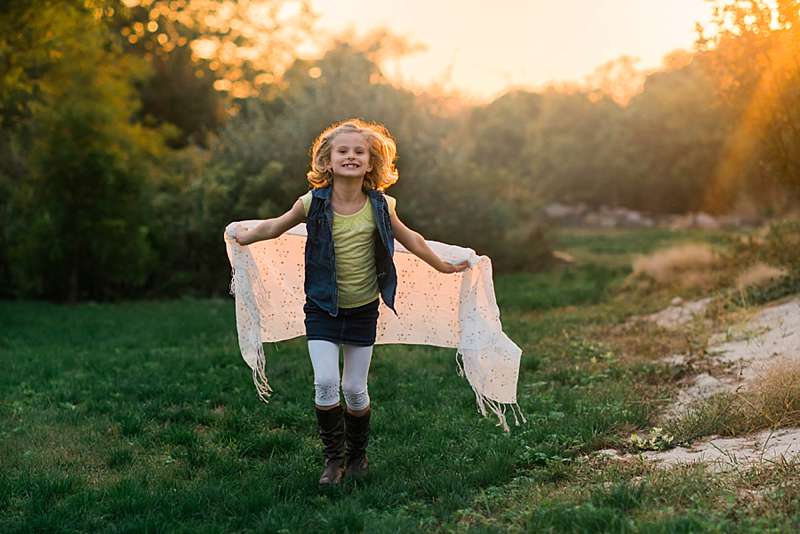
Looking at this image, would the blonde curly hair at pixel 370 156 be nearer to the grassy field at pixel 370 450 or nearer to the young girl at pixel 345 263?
the young girl at pixel 345 263

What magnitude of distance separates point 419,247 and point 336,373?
37.4 inches

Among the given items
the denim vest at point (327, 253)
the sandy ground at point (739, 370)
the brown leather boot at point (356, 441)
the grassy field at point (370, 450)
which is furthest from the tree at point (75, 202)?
the brown leather boot at point (356, 441)

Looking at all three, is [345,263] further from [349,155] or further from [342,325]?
[349,155]

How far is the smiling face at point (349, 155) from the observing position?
5.26 meters

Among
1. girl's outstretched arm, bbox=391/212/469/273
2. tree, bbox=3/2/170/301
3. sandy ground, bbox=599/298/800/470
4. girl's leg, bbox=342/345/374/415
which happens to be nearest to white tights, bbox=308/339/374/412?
girl's leg, bbox=342/345/374/415

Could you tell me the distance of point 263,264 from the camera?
620 centimetres

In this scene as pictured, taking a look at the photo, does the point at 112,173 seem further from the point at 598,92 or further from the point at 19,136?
the point at 598,92

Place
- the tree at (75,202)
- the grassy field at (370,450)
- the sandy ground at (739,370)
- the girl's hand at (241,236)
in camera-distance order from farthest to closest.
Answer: the tree at (75,202)
the girl's hand at (241,236)
the sandy ground at (739,370)
the grassy field at (370,450)

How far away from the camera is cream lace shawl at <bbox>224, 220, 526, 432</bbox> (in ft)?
19.3

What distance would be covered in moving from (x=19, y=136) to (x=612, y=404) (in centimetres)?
1362

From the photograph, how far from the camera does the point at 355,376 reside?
17.9 ft

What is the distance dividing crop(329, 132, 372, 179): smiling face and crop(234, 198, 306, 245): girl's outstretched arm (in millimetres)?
322

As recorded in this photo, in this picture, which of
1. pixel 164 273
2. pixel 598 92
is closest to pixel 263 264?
pixel 164 273

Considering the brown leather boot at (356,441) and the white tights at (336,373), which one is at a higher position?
the white tights at (336,373)
